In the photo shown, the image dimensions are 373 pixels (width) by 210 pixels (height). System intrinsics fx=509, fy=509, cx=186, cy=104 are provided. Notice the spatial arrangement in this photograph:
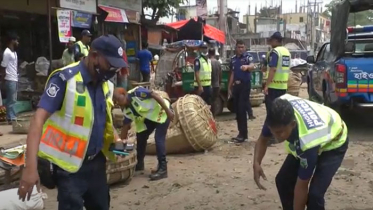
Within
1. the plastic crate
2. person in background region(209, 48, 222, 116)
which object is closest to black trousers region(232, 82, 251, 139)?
person in background region(209, 48, 222, 116)

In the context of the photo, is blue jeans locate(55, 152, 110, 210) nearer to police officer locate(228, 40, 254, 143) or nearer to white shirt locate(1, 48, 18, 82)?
police officer locate(228, 40, 254, 143)

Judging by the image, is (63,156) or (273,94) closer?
(63,156)

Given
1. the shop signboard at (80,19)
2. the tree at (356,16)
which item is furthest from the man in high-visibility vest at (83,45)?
the tree at (356,16)

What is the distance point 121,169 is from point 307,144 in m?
2.89

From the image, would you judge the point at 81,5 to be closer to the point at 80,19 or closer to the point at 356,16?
the point at 80,19

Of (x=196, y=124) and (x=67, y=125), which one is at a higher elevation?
(x=67, y=125)

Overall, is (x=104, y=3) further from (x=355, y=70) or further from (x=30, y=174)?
(x=30, y=174)

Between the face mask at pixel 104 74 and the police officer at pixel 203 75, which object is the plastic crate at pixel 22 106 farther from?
the face mask at pixel 104 74

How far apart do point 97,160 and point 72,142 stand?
29cm

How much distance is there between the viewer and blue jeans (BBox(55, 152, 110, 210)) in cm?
307

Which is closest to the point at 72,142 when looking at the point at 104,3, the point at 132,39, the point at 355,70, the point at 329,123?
the point at 329,123

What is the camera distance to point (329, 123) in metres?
3.43

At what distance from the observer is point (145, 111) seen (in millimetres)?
5930

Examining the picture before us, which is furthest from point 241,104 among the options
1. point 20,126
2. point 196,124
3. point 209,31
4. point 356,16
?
point 209,31
